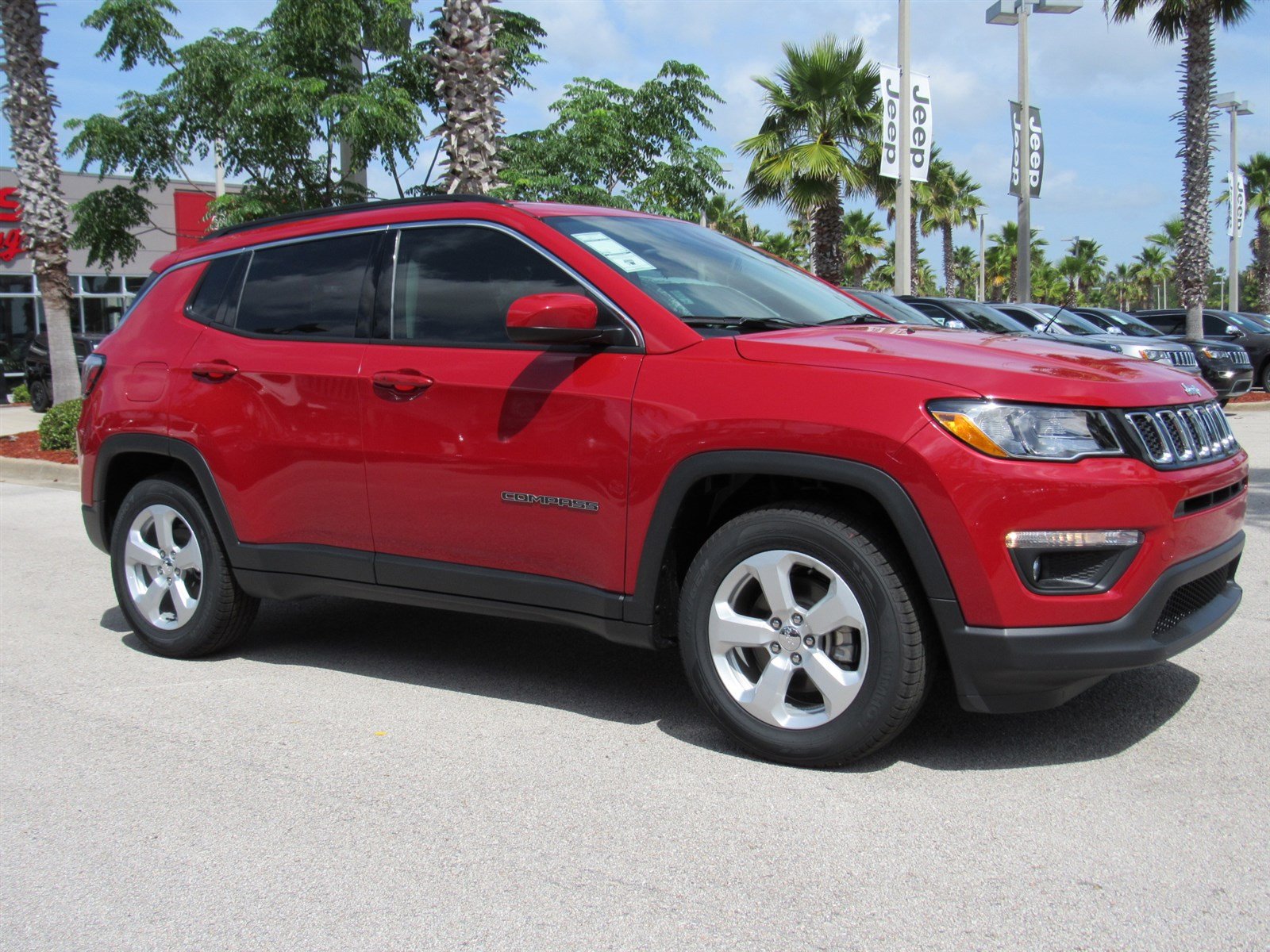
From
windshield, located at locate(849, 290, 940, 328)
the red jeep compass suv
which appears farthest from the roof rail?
windshield, located at locate(849, 290, 940, 328)

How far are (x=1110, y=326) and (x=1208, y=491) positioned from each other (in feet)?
56.4

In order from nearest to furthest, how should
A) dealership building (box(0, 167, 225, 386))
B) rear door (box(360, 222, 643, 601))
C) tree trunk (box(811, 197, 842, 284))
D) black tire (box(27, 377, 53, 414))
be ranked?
1. rear door (box(360, 222, 643, 601))
2. tree trunk (box(811, 197, 842, 284))
3. black tire (box(27, 377, 53, 414))
4. dealership building (box(0, 167, 225, 386))

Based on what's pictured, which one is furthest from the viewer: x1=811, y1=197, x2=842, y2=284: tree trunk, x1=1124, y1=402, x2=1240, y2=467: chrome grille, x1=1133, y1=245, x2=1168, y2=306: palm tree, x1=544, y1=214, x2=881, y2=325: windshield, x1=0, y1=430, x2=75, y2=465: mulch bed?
x1=1133, y1=245, x2=1168, y2=306: palm tree

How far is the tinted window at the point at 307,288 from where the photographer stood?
4.66 meters

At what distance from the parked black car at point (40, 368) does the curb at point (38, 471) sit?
943cm

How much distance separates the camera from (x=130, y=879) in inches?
122

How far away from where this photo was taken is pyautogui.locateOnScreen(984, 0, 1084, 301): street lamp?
20.4 m

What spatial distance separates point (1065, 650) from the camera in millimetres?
3314

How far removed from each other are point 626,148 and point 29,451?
830cm

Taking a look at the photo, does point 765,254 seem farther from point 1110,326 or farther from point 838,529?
point 1110,326

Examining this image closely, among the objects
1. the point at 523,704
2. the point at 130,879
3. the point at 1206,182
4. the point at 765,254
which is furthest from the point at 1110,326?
the point at 130,879

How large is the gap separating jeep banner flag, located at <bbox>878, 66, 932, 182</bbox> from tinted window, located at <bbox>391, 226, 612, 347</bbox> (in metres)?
12.7

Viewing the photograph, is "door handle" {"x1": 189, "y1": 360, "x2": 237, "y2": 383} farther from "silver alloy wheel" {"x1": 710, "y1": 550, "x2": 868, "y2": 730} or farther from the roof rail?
"silver alloy wheel" {"x1": 710, "y1": 550, "x2": 868, "y2": 730}

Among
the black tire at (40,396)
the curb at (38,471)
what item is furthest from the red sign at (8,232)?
the curb at (38,471)
